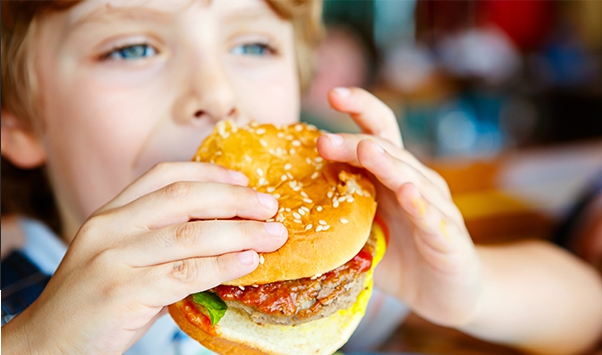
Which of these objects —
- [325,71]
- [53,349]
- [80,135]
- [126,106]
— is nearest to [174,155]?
[126,106]

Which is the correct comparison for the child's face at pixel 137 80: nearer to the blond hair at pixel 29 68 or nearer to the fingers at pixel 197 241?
the blond hair at pixel 29 68

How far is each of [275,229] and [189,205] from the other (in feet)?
0.59

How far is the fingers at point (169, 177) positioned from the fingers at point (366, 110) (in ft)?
1.10

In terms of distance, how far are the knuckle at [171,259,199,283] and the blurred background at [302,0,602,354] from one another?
4.70ft

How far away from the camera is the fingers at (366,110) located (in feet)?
4.45

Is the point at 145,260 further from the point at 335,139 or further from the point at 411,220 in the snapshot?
the point at 411,220

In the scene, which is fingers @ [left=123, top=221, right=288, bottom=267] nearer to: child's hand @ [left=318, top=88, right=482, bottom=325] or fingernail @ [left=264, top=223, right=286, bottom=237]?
fingernail @ [left=264, top=223, right=286, bottom=237]

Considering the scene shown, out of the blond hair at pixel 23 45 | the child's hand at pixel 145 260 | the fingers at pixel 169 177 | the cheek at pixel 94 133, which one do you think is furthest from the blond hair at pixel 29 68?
the child's hand at pixel 145 260

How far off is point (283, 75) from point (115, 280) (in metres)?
0.90

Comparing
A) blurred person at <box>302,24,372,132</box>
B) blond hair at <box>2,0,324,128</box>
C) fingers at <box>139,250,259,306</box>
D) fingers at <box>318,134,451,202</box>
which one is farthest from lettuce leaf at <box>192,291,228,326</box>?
blurred person at <box>302,24,372,132</box>

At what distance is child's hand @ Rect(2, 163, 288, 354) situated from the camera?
104 centimetres

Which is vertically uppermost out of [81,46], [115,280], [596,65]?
[81,46]

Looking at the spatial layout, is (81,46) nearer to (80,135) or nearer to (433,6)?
(80,135)

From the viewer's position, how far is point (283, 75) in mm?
1708
